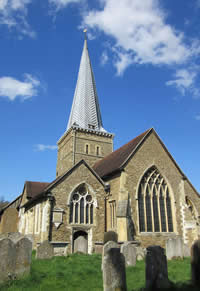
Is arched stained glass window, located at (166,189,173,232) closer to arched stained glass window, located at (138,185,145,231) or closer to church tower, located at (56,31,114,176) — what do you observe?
arched stained glass window, located at (138,185,145,231)

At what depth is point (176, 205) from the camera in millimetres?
20641

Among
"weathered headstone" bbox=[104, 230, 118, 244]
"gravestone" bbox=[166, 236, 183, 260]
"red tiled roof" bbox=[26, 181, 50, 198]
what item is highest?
"red tiled roof" bbox=[26, 181, 50, 198]

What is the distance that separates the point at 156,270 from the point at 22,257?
4.52 m

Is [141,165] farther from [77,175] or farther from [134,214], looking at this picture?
[77,175]

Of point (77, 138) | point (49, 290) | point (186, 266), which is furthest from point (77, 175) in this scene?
point (77, 138)

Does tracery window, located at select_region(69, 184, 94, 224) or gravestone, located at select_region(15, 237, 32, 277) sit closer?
gravestone, located at select_region(15, 237, 32, 277)

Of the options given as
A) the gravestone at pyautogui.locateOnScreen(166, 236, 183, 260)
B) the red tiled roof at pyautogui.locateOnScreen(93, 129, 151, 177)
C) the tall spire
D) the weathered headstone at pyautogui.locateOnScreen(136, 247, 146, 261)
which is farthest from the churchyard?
the tall spire

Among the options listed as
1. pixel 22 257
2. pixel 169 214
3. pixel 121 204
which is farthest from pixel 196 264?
pixel 169 214

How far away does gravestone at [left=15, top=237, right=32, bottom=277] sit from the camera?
854 cm

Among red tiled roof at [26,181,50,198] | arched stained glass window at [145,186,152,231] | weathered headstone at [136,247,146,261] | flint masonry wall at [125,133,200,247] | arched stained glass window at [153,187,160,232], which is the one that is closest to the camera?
weathered headstone at [136,247,146,261]

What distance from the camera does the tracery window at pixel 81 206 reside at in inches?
711

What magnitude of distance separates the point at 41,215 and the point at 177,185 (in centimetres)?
1115

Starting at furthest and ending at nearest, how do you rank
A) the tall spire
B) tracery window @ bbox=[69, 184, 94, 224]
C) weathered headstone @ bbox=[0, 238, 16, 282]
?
the tall spire
tracery window @ bbox=[69, 184, 94, 224]
weathered headstone @ bbox=[0, 238, 16, 282]

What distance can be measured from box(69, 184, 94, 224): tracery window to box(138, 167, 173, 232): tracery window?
3.69 m
